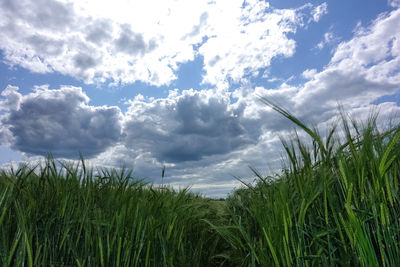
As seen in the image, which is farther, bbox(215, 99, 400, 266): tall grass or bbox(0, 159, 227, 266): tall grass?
bbox(0, 159, 227, 266): tall grass

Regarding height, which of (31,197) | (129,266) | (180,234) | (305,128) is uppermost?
(305,128)

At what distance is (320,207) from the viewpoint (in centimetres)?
159

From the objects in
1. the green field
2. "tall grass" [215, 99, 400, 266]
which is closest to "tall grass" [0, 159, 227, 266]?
the green field

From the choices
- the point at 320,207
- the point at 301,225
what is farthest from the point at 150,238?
the point at 320,207

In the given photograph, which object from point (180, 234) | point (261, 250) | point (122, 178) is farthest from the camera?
point (122, 178)

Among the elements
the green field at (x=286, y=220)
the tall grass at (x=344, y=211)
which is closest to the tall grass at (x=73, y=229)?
the green field at (x=286, y=220)

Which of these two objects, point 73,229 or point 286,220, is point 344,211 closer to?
point 286,220

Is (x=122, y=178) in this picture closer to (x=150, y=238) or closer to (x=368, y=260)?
(x=150, y=238)

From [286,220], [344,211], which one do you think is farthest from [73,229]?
[344,211]

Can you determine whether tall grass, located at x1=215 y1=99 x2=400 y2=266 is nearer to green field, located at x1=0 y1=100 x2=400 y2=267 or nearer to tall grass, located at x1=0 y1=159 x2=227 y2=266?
green field, located at x1=0 y1=100 x2=400 y2=267

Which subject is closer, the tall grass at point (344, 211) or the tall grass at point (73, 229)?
the tall grass at point (344, 211)

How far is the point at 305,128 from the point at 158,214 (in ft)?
4.81

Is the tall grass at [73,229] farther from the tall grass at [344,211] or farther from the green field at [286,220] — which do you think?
the tall grass at [344,211]

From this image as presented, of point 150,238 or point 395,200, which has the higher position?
point 395,200
